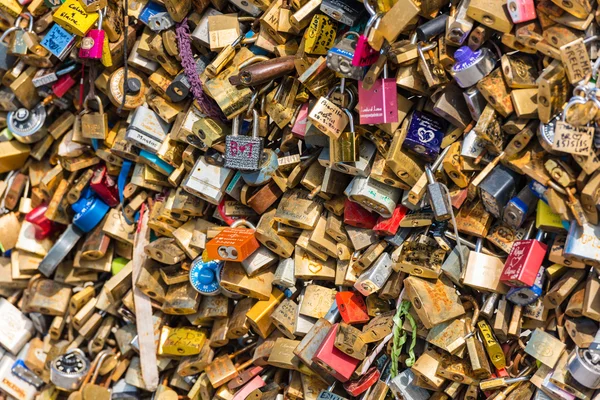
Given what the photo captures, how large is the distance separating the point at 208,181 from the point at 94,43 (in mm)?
853

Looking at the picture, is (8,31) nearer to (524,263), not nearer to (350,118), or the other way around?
(350,118)

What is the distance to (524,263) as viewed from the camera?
2926 mm

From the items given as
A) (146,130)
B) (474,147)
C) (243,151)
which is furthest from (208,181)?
(474,147)

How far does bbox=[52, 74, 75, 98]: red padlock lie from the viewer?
412 centimetres

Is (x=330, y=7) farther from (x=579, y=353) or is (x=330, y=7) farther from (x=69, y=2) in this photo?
(x=579, y=353)

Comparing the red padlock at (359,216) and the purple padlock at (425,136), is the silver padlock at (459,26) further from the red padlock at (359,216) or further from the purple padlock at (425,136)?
the red padlock at (359,216)

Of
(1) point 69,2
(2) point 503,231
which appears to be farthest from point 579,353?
(1) point 69,2

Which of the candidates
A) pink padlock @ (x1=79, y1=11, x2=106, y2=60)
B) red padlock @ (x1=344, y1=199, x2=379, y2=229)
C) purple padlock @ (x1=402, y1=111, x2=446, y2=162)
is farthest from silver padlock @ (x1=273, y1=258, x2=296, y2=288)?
pink padlock @ (x1=79, y1=11, x2=106, y2=60)

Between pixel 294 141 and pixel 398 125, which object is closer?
pixel 398 125

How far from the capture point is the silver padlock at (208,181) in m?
3.65

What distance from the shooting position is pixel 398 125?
3221mm

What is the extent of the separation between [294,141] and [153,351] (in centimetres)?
124

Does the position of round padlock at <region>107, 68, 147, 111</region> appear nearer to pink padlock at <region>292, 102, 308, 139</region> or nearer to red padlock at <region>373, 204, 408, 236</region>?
pink padlock at <region>292, 102, 308, 139</region>

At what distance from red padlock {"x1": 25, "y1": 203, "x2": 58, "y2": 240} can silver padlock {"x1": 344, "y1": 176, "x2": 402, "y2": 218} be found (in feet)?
5.83
